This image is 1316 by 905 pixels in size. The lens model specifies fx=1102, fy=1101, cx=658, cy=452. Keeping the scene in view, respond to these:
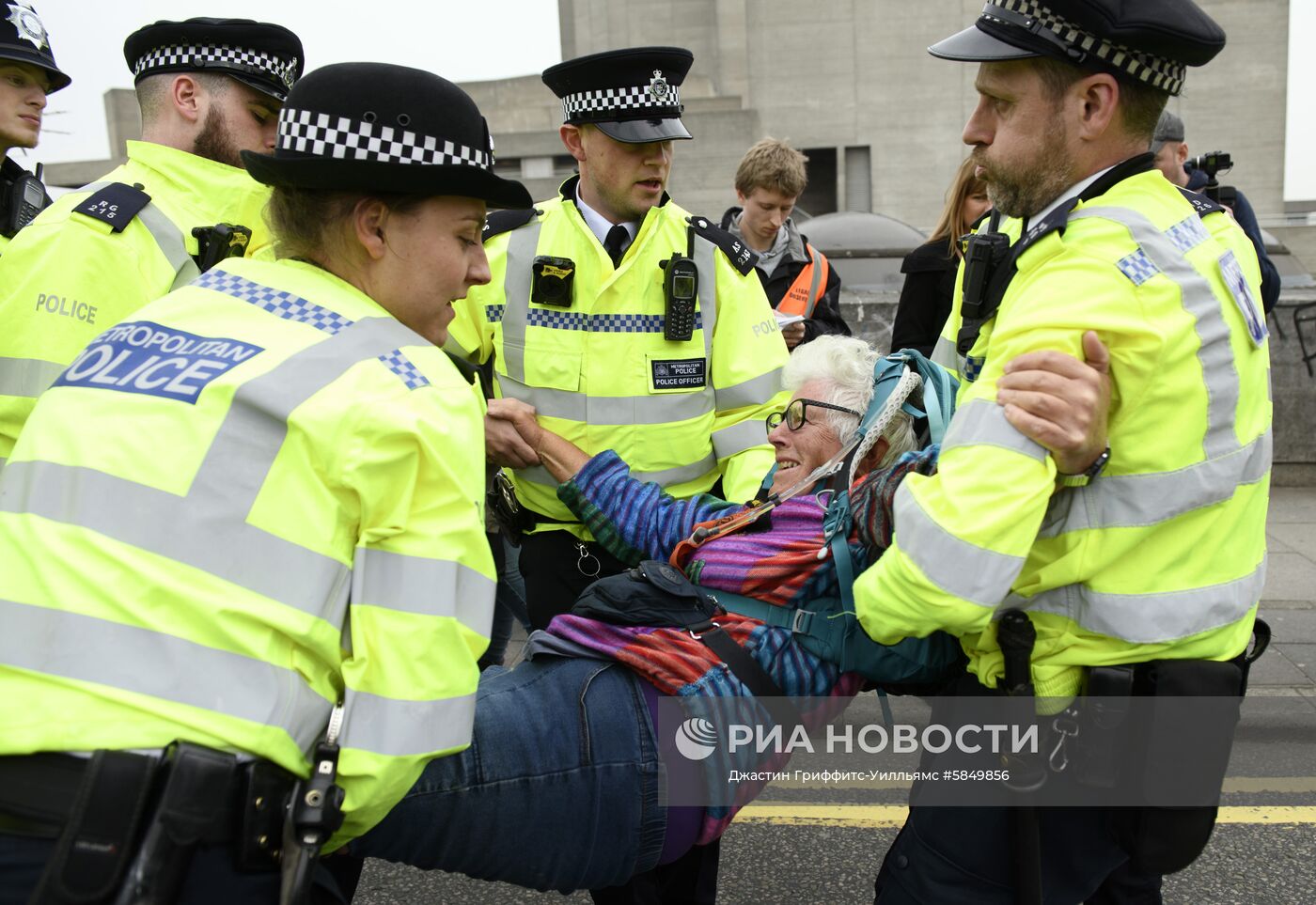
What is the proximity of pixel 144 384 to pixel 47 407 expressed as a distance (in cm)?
17

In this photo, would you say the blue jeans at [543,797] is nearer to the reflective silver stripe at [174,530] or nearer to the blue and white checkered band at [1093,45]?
the reflective silver stripe at [174,530]

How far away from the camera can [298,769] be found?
155cm

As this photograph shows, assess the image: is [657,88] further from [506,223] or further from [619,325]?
[619,325]

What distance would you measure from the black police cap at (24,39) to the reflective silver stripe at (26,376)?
100 centimetres

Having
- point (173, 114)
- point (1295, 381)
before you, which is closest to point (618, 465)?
point (173, 114)

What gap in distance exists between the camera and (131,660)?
4.75ft

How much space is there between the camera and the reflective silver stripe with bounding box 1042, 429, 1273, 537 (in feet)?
5.80

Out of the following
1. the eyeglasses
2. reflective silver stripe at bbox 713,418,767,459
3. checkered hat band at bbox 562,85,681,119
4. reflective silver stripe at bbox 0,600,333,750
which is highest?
checkered hat band at bbox 562,85,681,119

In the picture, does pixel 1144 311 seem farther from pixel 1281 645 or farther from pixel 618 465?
pixel 1281 645

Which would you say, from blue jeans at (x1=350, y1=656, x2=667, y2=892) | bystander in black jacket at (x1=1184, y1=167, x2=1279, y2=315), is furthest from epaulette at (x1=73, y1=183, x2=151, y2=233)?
bystander in black jacket at (x1=1184, y1=167, x2=1279, y2=315)

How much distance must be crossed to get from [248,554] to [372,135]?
0.67 metres

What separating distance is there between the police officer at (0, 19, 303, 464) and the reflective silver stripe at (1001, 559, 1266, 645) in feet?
7.64

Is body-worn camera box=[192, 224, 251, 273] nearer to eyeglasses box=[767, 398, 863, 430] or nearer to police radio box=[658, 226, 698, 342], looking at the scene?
police radio box=[658, 226, 698, 342]

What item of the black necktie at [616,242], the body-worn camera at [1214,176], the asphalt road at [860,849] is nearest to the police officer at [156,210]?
the black necktie at [616,242]
